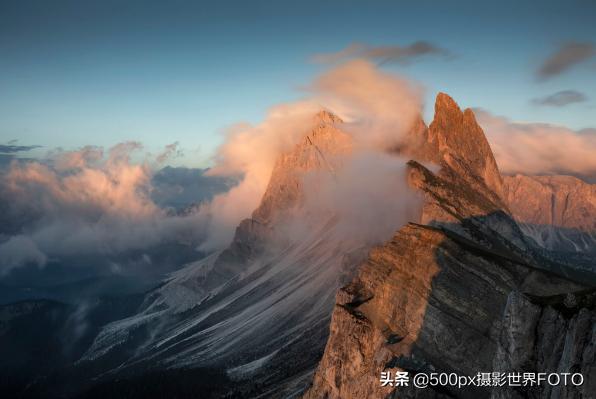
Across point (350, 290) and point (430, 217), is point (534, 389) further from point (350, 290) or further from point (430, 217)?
point (430, 217)

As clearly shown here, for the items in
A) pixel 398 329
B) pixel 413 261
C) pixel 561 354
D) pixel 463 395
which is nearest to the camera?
pixel 561 354

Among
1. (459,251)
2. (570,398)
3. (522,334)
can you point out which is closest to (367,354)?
(459,251)

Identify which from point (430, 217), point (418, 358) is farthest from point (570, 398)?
point (430, 217)

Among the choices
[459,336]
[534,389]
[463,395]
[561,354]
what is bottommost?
[463,395]

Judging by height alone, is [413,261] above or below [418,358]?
above

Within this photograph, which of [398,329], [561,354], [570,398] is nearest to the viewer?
[570,398]

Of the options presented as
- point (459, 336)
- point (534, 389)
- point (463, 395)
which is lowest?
point (463, 395)

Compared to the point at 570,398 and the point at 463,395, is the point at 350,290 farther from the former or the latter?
the point at 570,398

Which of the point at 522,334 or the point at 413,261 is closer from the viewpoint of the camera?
the point at 522,334

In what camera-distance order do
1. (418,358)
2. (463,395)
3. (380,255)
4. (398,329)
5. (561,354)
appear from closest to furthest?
(561,354)
(463,395)
(418,358)
(398,329)
(380,255)
